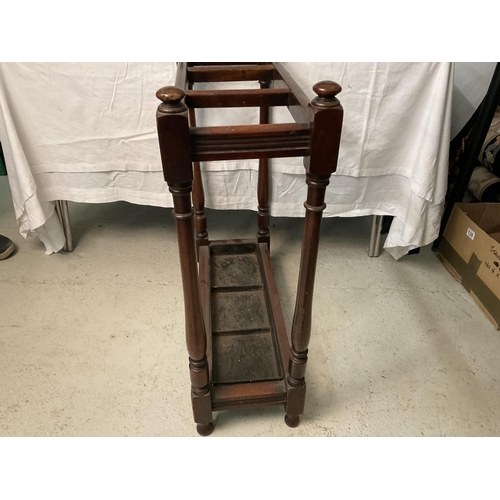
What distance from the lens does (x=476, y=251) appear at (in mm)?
1319

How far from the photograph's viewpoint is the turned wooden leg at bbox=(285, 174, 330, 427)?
70 centimetres

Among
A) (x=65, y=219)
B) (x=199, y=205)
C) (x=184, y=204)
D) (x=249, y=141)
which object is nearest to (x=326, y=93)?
(x=249, y=141)

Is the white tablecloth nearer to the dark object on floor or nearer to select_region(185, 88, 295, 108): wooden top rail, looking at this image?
the dark object on floor

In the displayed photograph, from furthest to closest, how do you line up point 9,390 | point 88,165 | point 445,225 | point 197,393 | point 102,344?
point 445,225 < point 88,165 < point 102,344 < point 9,390 < point 197,393

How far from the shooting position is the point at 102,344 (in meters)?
1.19

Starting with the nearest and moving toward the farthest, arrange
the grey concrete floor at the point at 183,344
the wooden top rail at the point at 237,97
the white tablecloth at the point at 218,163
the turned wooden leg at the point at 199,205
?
the wooden top rail at the point at 237,97, the grey concrete floor at the point at 183,344, the white tablecloth at the point at 218,163, the turned wooden leg at the point at 199,205

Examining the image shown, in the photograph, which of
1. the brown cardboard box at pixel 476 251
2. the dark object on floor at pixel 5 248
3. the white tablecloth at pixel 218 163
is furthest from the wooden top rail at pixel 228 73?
the dark object on floor at pixel 5 248

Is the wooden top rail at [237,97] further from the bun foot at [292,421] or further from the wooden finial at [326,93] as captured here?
the bun foot at [292,421]

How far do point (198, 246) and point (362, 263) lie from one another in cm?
58

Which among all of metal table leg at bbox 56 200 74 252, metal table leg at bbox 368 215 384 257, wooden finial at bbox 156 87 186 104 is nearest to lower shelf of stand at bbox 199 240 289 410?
metal table leg at bbox 368 215 384 257

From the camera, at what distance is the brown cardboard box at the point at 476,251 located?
1.25m

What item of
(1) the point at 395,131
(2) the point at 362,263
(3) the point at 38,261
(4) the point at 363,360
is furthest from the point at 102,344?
(1) the point at 395,131

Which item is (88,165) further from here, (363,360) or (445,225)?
(445,225)

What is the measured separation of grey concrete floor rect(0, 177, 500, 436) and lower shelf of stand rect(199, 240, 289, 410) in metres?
0.10
